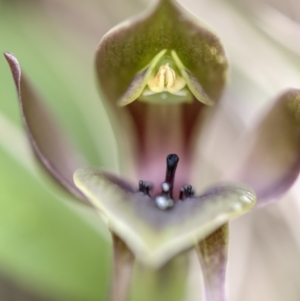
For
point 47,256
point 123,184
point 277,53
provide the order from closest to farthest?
point 123,184 < point 47,256 < point 277,53

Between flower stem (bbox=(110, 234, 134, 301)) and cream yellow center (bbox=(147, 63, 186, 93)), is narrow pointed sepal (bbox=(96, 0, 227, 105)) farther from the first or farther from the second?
flower stem (bbox=(110, 234, 134, 301))

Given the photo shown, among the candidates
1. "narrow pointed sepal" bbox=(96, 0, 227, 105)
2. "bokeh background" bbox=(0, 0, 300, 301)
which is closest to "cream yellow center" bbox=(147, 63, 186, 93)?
"narrow pointed sepal" bbox=(96, 0, 227, 105)

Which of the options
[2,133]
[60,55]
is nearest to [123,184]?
[2,133]

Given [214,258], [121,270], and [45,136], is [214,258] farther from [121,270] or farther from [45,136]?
[45,136]

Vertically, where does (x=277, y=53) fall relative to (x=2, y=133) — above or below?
above

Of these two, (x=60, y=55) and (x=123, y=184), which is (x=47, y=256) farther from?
(x=60, y=55)

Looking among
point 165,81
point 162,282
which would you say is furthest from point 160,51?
point 162,282
